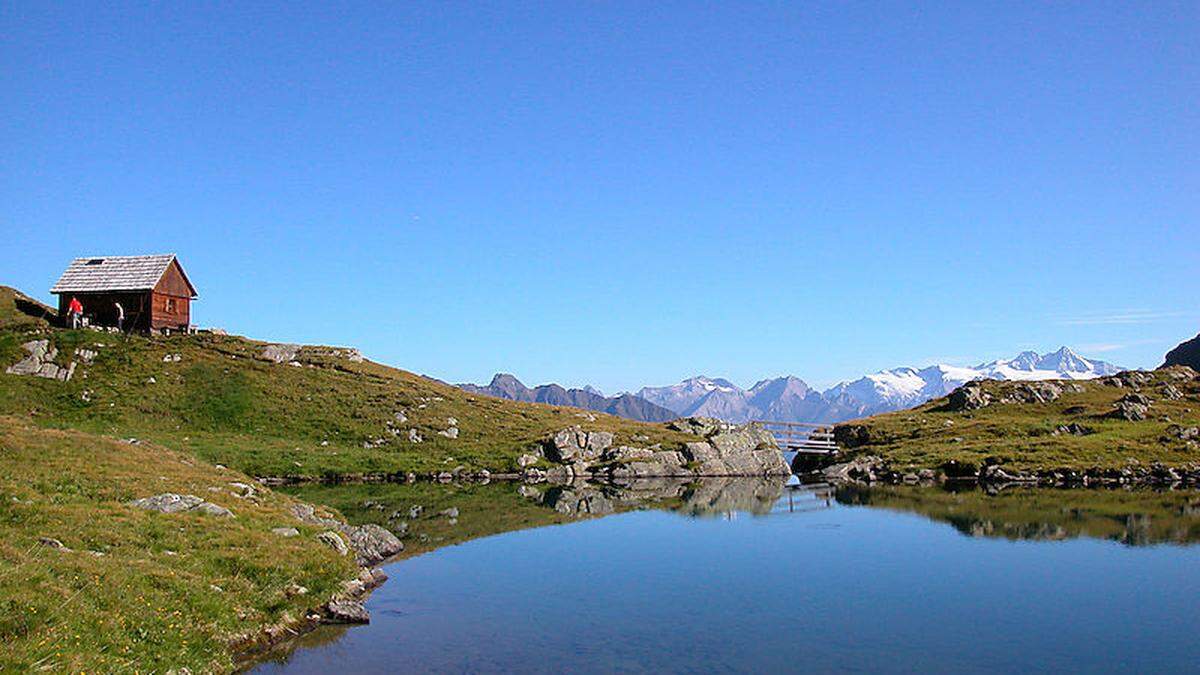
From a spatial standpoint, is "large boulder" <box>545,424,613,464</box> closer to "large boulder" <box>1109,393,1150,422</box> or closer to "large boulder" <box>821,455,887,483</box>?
"large boulder" <box>821,455,887,483</box>

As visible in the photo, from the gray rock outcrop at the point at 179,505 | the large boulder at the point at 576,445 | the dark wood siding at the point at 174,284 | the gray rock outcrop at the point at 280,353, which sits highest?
the dark wood siding at the point at 174,284

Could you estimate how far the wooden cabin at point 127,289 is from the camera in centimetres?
11450

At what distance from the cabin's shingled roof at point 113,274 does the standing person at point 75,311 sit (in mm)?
2050

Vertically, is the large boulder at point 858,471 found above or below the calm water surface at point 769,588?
above

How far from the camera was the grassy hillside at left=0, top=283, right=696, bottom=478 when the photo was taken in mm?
88050

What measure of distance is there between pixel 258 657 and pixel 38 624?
8.60m

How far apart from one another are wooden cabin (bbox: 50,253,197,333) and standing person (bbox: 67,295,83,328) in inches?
34.4

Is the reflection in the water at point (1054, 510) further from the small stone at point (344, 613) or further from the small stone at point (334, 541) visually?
the small stone at point (344, 613)

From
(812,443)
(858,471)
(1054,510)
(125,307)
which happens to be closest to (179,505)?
(1054,510)

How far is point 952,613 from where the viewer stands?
4106 cm

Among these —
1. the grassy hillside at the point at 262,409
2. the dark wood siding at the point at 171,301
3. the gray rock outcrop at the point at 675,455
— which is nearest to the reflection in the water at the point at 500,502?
the gray rock outcrop at the point at 675,455

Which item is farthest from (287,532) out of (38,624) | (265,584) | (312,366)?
(312,366)

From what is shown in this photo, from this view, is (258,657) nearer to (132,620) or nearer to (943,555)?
(132,620)

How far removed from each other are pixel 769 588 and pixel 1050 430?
93.8 meters
